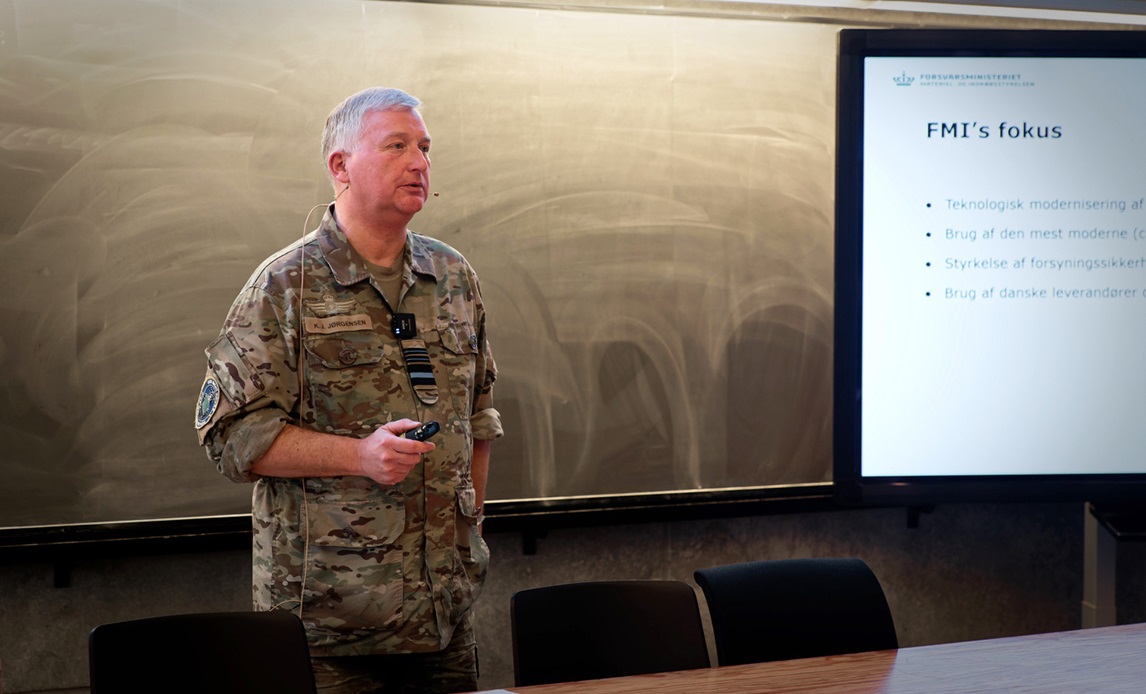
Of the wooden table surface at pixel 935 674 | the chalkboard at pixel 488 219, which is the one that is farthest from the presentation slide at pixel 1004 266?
the wooden table surface at pixel 935 674

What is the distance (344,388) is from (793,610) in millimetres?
1100

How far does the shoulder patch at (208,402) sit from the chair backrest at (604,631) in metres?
0.75

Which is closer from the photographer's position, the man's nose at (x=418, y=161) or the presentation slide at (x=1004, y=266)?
the man's nose at (x=418, y=161)

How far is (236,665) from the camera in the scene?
2.03 m

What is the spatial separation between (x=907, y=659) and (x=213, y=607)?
7.07ft

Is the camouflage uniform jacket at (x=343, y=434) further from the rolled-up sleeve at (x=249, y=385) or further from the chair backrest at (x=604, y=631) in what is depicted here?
the chair backrest at (x=604, y=631)

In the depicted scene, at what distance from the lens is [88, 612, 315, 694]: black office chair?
196 centimetres

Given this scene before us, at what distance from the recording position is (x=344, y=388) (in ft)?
7.98

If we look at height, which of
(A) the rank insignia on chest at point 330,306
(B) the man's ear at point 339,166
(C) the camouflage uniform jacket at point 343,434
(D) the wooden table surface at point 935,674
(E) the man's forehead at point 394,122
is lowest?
(D) the wooden table surface at point 935,674

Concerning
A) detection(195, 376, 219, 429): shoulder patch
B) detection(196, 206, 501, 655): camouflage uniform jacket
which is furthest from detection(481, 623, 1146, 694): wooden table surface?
detection(195, 376, 219, 429): shoulder patch

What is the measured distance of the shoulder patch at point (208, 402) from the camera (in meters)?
2.37

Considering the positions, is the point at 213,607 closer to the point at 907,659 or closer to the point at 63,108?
the point at 63,108

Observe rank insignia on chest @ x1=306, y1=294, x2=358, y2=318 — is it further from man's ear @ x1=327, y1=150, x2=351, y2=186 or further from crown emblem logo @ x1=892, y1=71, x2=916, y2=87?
crown emblem logo @ x1=892, y1=71, x2=916, y2=87

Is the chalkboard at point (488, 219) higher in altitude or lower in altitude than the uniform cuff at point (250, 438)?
higher
